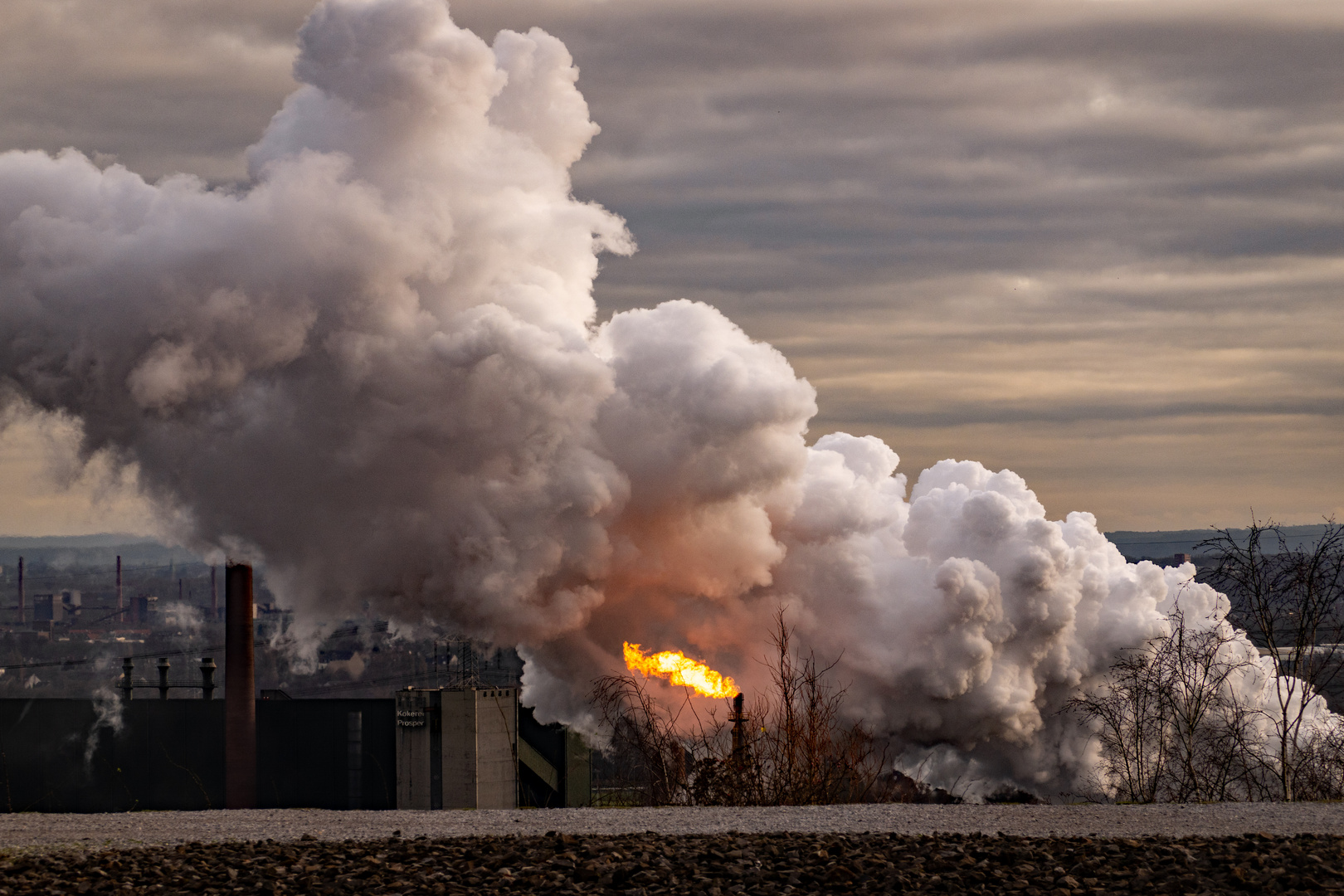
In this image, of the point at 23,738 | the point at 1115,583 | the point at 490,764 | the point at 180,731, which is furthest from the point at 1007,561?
the point at 23,738

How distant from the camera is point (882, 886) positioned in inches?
545

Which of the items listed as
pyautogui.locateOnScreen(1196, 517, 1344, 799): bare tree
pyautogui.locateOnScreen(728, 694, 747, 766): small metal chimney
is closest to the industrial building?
pyautogui.locateOnScreen(728, 694, 747, 766): small metal chimney

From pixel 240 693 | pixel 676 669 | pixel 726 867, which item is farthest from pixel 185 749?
pixel 726 867

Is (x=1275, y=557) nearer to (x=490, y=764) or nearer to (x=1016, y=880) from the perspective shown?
(x=1016, y=880)

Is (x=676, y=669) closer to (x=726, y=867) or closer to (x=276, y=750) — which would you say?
(x=276, y=750)

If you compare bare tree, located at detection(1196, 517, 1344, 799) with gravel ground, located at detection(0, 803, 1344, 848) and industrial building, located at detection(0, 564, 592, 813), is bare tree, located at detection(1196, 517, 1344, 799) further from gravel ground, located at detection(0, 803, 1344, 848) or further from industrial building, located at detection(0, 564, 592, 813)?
industrial building, located at detection(0, 564, 592, 813)

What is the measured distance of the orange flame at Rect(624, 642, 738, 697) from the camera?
48.4 m

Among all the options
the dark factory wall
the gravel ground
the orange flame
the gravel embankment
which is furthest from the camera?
the dark factory wall

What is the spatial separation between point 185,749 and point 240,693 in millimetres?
8280

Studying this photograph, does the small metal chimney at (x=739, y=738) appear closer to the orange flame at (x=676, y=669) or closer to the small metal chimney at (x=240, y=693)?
the orange flame at (x=676, y=669)

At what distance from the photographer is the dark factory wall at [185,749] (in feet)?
192

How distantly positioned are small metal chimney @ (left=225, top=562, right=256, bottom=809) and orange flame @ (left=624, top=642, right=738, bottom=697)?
14044mm

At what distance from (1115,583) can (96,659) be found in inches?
4321

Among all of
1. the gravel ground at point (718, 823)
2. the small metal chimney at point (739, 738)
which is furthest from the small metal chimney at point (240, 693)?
the gravel ground at point (718, 823)
